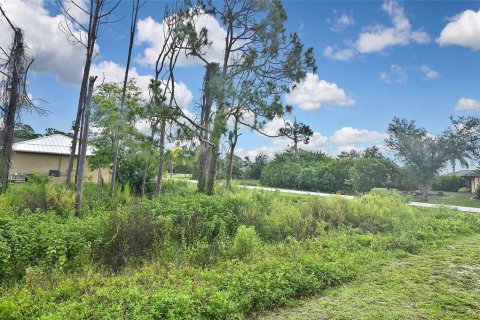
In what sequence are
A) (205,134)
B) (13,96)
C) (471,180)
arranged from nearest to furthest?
(13,96) → (205,134) → (471,180)

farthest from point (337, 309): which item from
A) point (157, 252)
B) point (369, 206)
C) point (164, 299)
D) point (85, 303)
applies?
point (369, 206)

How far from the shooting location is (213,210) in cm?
781

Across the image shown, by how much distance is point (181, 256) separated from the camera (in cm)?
568

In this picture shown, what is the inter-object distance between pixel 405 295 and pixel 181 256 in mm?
3281

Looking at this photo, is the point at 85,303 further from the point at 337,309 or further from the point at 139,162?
the point at 139,162

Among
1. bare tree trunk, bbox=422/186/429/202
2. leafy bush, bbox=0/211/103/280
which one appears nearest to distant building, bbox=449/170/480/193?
bare tree trunk, bbox=422/186/429/202

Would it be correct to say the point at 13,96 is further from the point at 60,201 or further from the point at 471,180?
the point at 471,180

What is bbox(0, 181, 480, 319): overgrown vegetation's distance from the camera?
3592mm

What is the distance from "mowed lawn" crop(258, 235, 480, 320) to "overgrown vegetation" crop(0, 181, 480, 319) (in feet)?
0.93

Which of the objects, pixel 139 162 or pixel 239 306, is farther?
pixel 139 162

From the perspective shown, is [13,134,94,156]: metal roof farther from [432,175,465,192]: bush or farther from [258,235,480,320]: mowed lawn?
[432,175,465,192]: bush

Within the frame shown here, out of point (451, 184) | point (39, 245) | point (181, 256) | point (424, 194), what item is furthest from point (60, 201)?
point (451, 184)

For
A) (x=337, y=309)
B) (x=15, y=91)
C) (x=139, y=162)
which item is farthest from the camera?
(x=139, y=162)

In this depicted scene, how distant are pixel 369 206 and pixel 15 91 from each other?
1133cm
